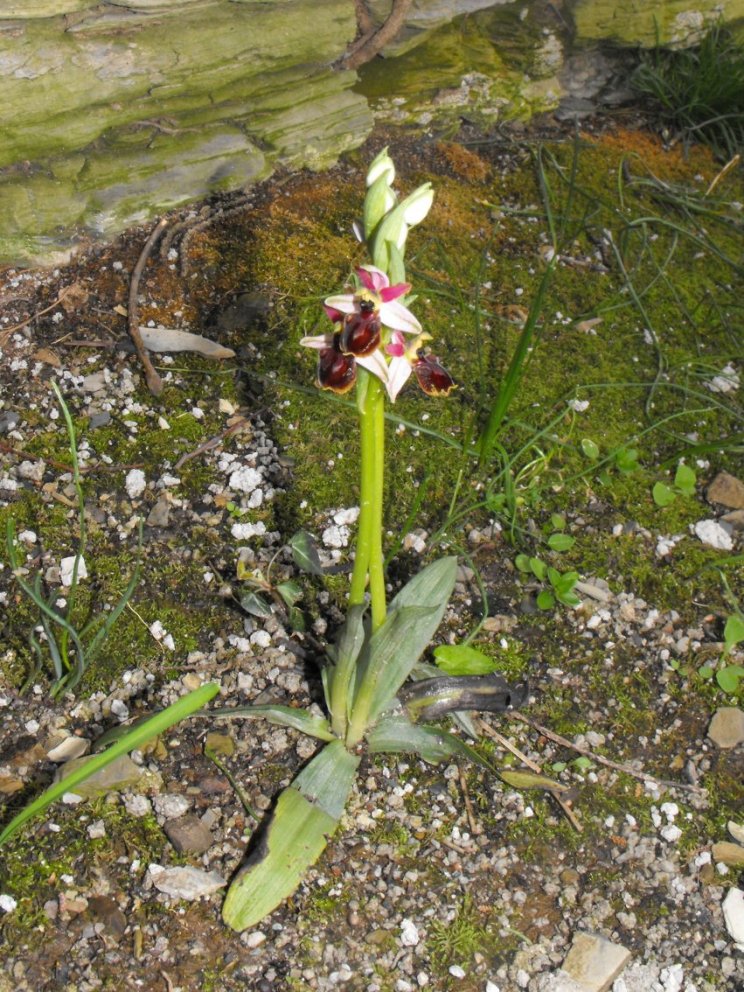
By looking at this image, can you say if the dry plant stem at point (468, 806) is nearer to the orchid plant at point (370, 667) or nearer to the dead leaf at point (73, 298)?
the orchid plant at point (370, 667)

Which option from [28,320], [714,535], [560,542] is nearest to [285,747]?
[560,542]

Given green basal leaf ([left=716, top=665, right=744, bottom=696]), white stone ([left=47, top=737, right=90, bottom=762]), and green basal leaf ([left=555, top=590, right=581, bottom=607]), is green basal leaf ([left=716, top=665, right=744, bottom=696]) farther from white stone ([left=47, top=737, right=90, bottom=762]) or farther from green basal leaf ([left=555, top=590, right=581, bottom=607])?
white stone ([left=47, top=737, right=90, bottom=762])

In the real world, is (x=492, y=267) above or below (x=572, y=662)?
above

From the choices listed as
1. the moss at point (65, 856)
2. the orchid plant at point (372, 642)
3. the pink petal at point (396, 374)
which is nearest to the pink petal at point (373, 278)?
the orchid plant at point (372, 642)

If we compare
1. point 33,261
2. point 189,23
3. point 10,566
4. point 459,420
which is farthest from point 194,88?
point 10,566

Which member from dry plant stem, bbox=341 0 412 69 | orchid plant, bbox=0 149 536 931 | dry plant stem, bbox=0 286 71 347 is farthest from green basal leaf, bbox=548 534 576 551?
dry plant stem, bbox=341 0 412 69

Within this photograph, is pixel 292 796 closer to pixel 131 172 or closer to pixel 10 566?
pixel 10 566
